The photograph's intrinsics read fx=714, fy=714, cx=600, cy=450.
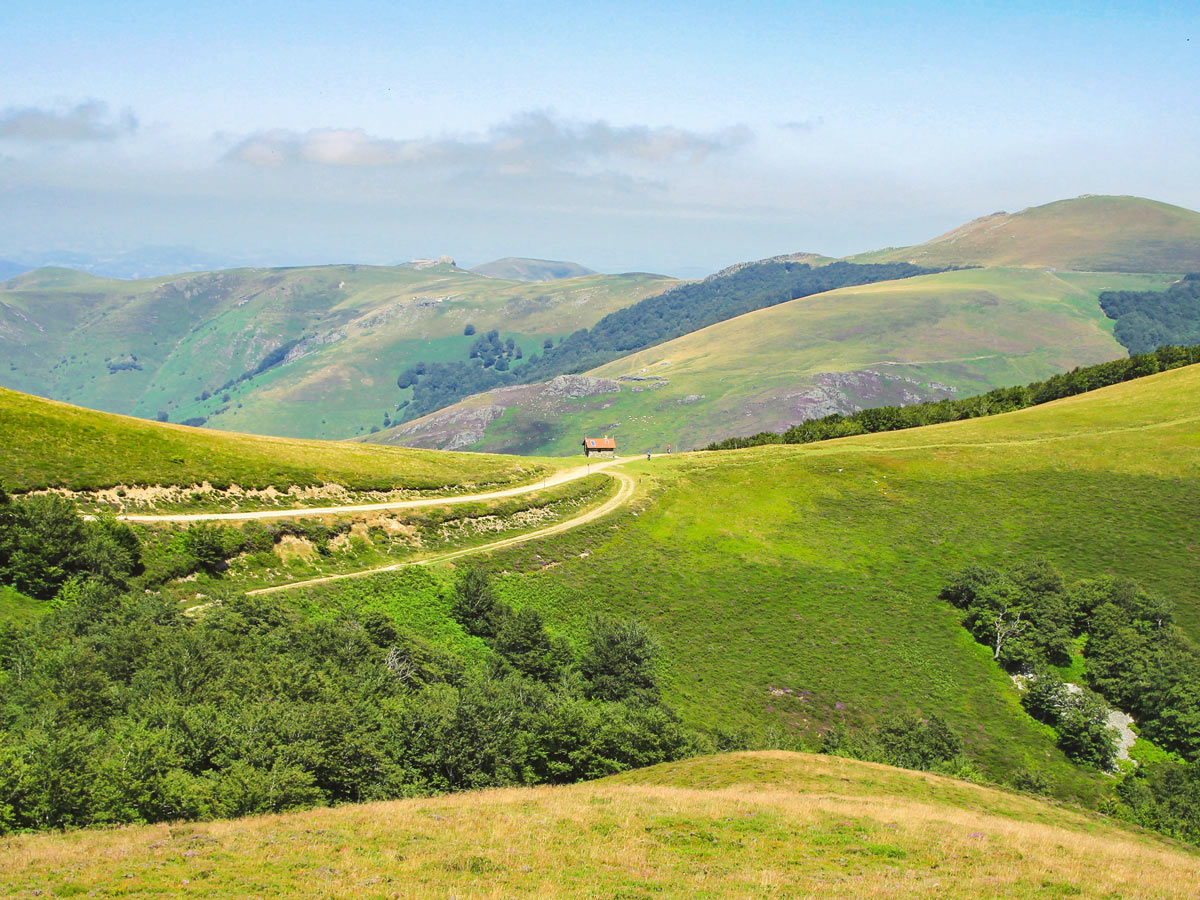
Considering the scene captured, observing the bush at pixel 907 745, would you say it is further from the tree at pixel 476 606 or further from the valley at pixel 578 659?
the tree at pixel 476 606

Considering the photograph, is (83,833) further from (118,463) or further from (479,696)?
(118,463)

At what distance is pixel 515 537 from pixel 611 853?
51.5 m

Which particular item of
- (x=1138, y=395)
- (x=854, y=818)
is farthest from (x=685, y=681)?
(x=1138, y=395)

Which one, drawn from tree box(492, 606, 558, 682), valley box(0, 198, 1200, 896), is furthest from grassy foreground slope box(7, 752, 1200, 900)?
tree box(492, 606, 558, 682)

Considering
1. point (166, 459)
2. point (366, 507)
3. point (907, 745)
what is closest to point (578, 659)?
point (907, 745)

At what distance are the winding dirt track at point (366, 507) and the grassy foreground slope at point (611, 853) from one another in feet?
128

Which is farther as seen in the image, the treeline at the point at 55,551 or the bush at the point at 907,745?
the bush at the point at 907,745

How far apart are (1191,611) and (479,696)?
78420mm

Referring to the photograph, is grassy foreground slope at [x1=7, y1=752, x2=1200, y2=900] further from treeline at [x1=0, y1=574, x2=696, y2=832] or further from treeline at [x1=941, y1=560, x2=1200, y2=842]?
treeline at [x1=941, y1=560, x2=1200, y2=842]

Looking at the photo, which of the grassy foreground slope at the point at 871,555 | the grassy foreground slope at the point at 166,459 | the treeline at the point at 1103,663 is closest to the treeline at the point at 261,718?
the grassy foreground slope at the point at 871,555

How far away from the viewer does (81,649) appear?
35.2m

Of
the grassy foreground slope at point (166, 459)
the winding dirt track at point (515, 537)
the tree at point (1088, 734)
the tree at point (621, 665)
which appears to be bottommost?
the tree at point (1088, 734)

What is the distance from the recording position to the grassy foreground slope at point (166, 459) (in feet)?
193

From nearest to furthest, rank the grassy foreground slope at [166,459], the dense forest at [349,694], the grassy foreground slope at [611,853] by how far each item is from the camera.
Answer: the grassy foreground slope at [611,853], the dense forest at [349,694], the grassy foreground slope at [166,459]
